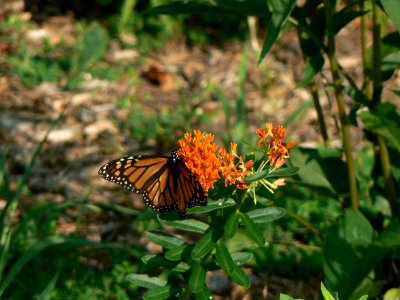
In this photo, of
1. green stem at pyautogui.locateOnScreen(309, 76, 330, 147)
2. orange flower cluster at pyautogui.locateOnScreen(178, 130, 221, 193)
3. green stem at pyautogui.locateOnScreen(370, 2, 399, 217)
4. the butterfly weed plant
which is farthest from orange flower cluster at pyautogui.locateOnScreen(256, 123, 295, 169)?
green stem at pyautogui.locateOnScreen(309, 76, 330, 147)

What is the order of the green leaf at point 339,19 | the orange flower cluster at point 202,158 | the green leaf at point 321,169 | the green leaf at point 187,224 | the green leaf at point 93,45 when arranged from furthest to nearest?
the green leaf at point 93,45 → the green leaf at point 321,169 → the green leaf at point 339,19 → the green leaf at point 187,224 → the orange flower cluster at point 202,158

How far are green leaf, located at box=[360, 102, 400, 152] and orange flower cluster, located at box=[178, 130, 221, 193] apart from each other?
2.84ft

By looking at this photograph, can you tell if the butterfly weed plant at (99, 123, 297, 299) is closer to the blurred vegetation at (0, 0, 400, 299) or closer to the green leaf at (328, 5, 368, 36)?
the blurred vegetation at (0, 0, 400, 299)

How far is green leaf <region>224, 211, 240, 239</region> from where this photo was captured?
1.72m

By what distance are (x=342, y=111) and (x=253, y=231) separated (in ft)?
2.75

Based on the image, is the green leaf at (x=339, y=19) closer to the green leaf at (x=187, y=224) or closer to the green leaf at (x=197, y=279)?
the green leaf at (x=187, y=224)

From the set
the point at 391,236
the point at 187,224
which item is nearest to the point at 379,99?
the point at 391,236

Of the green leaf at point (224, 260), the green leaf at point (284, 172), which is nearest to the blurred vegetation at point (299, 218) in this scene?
the green leaf at point (224, 260)

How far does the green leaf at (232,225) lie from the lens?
1.72 m

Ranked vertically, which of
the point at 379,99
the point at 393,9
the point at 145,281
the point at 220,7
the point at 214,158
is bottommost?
the point at 145,281

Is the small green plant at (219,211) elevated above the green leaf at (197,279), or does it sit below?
above

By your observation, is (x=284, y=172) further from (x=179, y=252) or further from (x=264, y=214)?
(x=179, y=252)

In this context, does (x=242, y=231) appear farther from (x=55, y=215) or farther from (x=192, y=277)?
(x=55, y=215)

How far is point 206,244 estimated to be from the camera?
1788 mm
